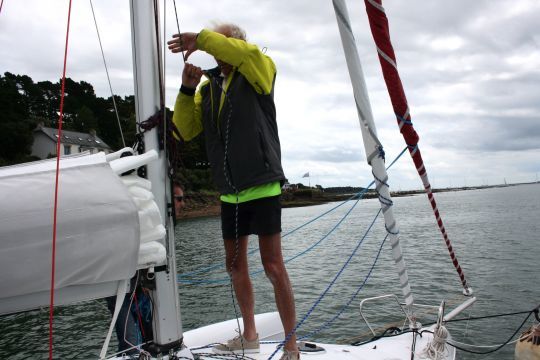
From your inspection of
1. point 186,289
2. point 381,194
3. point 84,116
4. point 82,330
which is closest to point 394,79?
point 381,194

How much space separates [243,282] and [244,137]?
1083mm

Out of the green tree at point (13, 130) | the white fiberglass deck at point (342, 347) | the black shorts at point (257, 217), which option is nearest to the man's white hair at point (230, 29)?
the black shorts at point (257, 217)

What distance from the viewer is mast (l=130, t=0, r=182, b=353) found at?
2.17m

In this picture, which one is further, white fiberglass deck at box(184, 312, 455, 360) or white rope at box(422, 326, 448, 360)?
white rope at box(422, 326, 448, 360)

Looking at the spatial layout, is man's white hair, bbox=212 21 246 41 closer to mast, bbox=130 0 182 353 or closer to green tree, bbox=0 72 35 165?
mast, bbox=130 0 182 353

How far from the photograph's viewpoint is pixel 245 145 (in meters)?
2.49

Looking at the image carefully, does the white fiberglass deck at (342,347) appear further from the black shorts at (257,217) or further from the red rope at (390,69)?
the red rope at (390,69)

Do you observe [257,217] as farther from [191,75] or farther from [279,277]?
[191,75]

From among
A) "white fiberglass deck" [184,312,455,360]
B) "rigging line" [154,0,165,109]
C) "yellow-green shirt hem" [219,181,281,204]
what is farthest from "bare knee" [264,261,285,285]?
"rigging line" [154,0,165,109]

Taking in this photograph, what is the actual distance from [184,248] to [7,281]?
21.2m

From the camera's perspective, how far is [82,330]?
8492mm

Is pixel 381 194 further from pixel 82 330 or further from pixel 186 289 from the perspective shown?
pixel 186 289

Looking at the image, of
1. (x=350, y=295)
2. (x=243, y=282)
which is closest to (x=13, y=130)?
(x=350, y=295)

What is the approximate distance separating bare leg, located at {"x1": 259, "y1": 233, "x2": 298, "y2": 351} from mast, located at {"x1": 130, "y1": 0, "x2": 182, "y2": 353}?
608 millimetres
